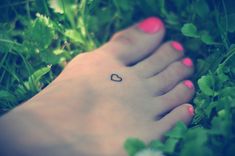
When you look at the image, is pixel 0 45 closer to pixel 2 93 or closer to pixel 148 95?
pixel 2 93

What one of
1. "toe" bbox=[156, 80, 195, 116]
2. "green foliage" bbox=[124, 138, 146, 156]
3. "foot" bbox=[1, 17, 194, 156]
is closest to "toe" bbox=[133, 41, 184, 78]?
"foot" bbox=[1, 17, 194, 156]

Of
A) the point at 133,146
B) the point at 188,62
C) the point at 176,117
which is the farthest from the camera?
the point at 188,62

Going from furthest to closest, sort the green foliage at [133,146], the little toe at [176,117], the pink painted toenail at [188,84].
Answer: the pink painted toenail at [188,84] → the little toe at [176,117] → the green foliage at [133,146]

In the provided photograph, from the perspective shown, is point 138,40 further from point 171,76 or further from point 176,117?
point 176,117

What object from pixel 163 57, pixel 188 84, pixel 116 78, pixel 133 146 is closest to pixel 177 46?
pixel 163 57

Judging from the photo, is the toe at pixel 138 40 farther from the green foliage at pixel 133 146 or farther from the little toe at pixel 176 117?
the green foliage at pixel 133 146

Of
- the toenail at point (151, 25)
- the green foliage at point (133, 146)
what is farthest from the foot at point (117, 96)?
the green foliage at point (133, 146)

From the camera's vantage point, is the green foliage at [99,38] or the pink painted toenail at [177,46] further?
the pink painted toenail at [177,46]
